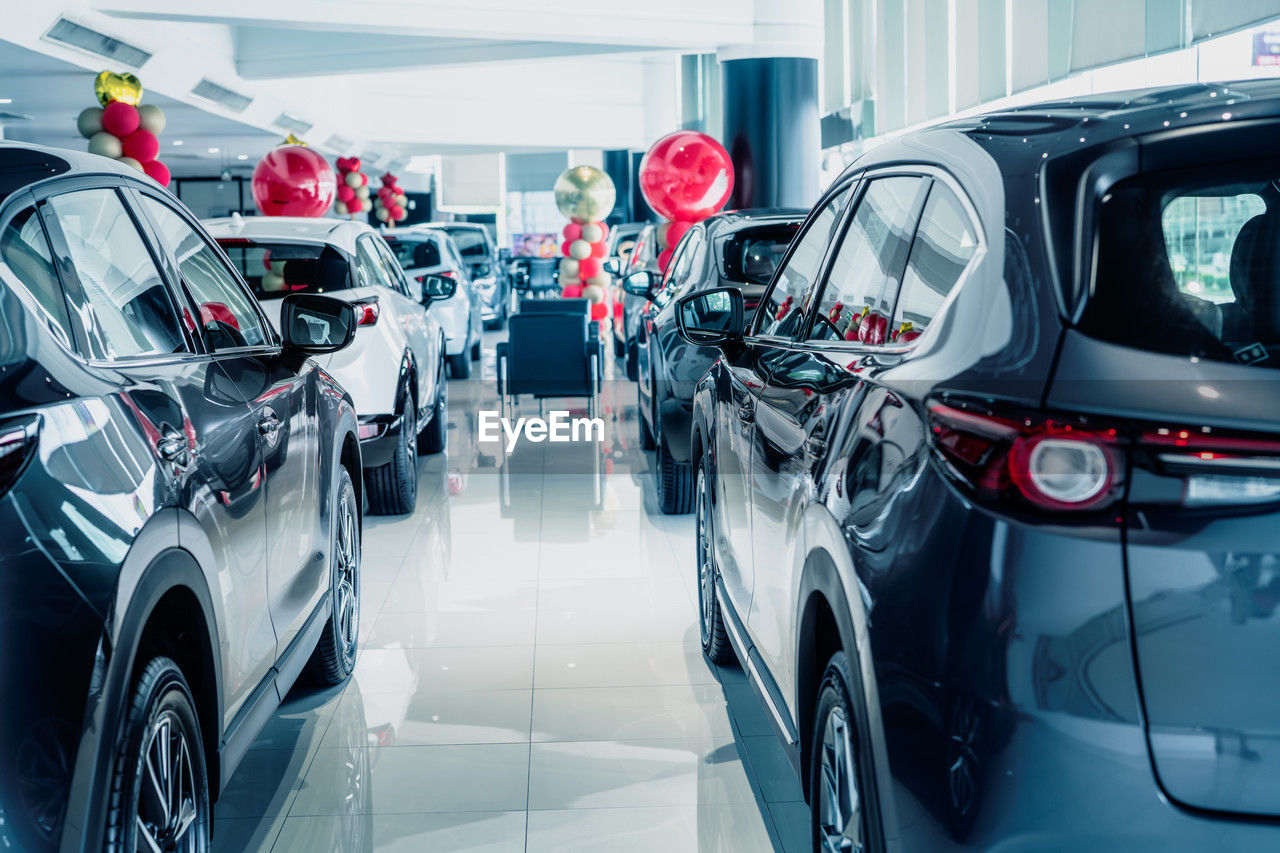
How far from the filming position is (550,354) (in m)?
8.99

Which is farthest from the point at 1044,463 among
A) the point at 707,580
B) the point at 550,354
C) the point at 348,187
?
the point at 348,187

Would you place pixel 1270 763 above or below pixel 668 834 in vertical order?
above

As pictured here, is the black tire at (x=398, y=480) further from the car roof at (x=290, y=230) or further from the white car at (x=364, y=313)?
the car roof at (x=290, y=230)

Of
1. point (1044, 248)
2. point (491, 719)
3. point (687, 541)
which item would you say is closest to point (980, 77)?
point (687, 541)

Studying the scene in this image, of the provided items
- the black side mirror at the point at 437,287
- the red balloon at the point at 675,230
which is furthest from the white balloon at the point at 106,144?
the red balloon at the point at 675,230

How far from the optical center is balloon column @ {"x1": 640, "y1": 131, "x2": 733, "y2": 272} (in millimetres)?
10273

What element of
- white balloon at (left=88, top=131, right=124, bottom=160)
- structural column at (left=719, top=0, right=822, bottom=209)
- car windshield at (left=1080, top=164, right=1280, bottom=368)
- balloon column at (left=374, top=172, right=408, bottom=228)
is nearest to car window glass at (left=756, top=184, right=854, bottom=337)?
car windshield at (left=1080, top=164, right=1280, bottom=368)

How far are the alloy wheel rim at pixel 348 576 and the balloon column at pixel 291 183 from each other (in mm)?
8326

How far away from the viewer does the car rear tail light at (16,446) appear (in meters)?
1.37

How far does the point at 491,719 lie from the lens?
341cm

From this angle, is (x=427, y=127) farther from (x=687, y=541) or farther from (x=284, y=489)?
(x=284, y=489)

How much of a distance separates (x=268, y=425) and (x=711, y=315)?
45.5 inches

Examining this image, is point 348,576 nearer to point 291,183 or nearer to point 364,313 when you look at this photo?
point 364,313

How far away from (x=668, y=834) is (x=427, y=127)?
22.3m
